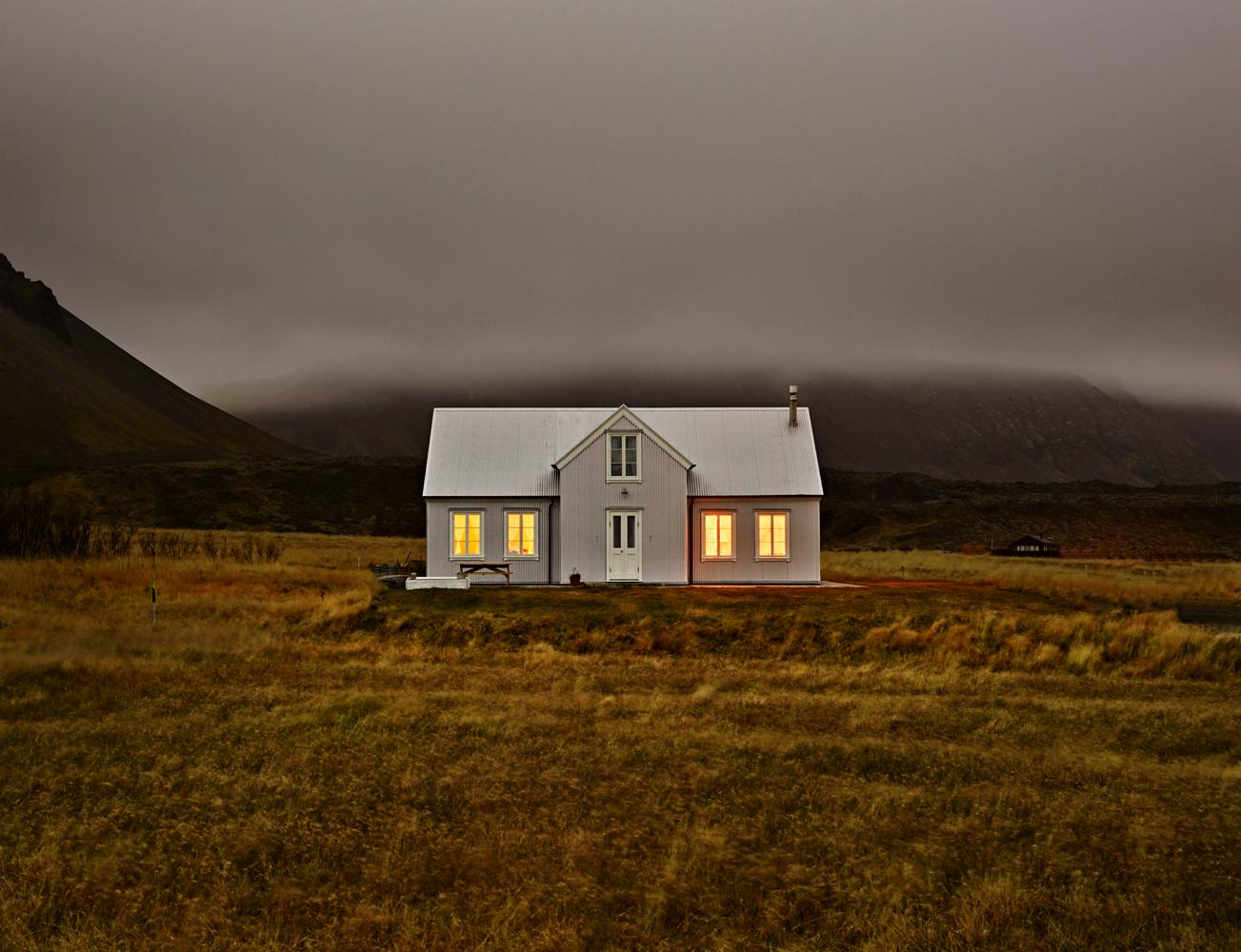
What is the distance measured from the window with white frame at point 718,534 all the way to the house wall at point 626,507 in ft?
4.41

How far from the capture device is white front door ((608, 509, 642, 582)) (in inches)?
1179

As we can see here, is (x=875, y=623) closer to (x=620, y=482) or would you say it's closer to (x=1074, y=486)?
(x=620, y=482)

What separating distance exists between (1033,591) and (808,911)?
2450 centimetres

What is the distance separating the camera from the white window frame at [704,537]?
102ft

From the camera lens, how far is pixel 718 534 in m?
31.3

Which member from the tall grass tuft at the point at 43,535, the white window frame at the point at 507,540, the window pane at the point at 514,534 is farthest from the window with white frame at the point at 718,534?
the tall grass tuft at the point at 43,535

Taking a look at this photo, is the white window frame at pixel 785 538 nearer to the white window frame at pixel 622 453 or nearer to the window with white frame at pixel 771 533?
the window with white frame at pixel 771 533

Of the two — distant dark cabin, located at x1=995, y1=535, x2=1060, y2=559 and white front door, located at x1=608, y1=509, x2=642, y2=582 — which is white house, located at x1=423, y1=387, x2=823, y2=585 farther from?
distant dark cabin, located at x1=995, y1=535, x2=1060, y2=559

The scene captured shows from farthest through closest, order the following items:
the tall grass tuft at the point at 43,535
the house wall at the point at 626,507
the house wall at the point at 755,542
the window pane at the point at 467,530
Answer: the house wall at the point at 755,542
the window pane at the point at 467,530
the tall grass tuft at the point at 43,535
the house wall at the point at 626,507

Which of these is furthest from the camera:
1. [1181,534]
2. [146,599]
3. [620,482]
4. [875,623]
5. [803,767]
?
[1181,534]

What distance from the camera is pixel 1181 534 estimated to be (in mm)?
79250

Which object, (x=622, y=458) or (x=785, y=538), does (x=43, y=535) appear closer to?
(x=622, y=458)

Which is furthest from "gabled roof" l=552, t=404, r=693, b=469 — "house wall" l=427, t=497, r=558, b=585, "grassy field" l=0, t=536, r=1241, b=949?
"grassy field" l=0, t=536, r=1241, b=949

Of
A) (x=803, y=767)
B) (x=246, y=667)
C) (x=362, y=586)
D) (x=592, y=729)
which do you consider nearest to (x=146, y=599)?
(x=362, y=586)
